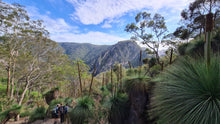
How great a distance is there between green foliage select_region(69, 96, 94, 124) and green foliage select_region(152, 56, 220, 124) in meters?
4.30

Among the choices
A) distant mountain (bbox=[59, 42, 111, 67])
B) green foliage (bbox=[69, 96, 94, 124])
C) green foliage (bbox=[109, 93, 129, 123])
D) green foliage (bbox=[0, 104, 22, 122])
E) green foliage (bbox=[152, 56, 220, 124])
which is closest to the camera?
green foliage (bbox=[152, 56, 220, 124])

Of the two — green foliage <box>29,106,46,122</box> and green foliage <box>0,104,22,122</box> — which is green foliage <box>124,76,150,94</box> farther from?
green foliage <box>29,106,46,122</box>

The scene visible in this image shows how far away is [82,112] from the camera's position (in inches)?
217

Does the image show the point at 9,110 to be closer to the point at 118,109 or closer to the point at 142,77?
the point at 118,109

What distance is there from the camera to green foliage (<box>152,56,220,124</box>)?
5.41 feet

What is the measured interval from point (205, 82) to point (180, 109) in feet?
2.01

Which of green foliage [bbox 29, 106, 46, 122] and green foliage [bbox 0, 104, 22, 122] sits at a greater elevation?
green foliage [bbox 0, 104, 22, 122]

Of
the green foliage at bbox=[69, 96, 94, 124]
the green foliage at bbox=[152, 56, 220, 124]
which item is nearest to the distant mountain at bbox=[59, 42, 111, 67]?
the green foliage at bbox=[69, 96, 94, 124]

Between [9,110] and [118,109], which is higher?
[118,109]

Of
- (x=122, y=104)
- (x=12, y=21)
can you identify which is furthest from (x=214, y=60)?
(x=12, y=21)

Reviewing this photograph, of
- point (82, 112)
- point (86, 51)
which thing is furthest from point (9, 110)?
point (86, 51)

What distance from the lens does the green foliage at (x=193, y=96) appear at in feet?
5.41

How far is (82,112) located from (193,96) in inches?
198

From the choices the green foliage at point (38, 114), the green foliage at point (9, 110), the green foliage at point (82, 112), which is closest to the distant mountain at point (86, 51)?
the green foliage at point (38, 114)
